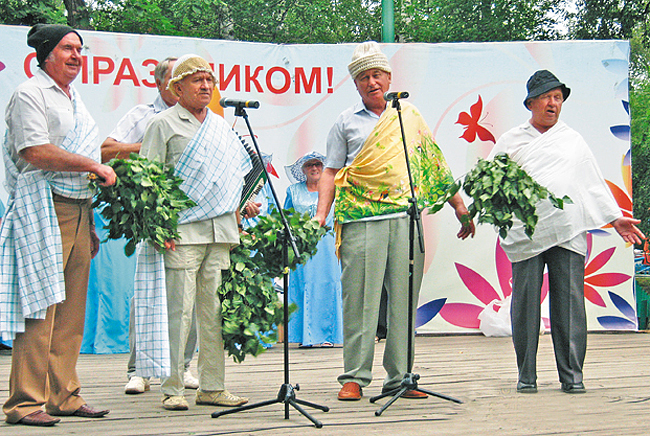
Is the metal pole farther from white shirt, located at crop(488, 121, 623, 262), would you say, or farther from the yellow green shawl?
the yellow green shawl

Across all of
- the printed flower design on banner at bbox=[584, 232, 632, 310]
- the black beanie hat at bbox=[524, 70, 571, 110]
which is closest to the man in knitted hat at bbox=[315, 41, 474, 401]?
the black beanie hat at bbox=[524, 70, 571, 110]

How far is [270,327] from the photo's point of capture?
12.6ft

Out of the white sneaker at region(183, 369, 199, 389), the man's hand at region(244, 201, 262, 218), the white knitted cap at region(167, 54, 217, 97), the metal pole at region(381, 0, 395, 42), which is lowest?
the white sneaker at region(183, 369, 199, 389)

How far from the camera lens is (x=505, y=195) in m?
3.91

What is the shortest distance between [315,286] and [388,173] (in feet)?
8.69

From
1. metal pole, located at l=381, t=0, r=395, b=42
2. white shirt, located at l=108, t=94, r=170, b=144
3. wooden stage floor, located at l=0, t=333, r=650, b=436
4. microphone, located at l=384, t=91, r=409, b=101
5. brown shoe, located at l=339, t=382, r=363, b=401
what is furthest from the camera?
metal pole, located at l=381, t=0, r=395, b=42

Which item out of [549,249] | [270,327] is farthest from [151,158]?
[549,249]

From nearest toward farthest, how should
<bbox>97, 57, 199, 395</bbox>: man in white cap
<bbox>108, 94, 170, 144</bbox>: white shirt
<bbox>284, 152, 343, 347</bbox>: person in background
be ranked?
<bbox>97, 57, 199, 395</bbox>: man in white cap → <bbox>108, 94, 170, 144</bbox>: white shirt → <bbox>284, 152, 343, 347</bbox>: person in background

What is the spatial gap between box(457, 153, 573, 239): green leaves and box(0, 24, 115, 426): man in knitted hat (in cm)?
185

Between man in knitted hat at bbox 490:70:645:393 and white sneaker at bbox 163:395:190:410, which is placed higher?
man in knitted hat at bbox 490:70:645:393

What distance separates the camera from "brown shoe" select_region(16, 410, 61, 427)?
132 inches

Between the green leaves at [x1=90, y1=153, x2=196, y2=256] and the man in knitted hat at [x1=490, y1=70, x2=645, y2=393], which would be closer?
the green leaves at [x1=90, y1=153, x2=196, y2=256]

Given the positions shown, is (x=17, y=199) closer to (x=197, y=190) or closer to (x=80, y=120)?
(x=80, y=120)

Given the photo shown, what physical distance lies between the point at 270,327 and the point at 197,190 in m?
0.78
